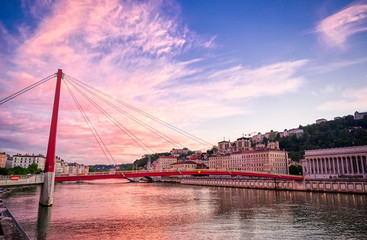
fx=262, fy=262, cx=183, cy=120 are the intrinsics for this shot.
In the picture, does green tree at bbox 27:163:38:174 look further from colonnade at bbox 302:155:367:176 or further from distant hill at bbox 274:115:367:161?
distant hill at bbox 274:115:367:161

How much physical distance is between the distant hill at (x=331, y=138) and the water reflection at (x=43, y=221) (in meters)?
95.7

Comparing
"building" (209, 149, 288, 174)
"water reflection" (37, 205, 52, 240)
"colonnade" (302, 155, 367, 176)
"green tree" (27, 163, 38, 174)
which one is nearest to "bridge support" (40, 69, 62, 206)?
"water reflection" (37, 205, 52, 240)

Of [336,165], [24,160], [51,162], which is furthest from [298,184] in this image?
[24,160]

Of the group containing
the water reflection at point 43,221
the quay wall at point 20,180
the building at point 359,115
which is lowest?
the water reflection at point 43,221

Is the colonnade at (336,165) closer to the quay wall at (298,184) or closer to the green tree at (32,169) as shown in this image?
the quay wall at (298,184)

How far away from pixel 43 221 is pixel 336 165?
7646cm

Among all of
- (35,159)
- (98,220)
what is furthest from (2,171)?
(98,220)

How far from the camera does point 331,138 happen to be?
382 ft

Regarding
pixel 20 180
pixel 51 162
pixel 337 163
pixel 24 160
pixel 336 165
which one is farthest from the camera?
pixel 24 160

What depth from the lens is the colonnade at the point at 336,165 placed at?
225 ft

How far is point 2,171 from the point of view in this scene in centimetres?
7819

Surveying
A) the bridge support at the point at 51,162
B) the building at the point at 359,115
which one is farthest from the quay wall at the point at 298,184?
the building at the point at 359,115

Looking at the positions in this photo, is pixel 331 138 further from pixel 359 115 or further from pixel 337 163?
pixel 359 115

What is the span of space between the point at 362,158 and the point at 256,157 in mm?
35505
